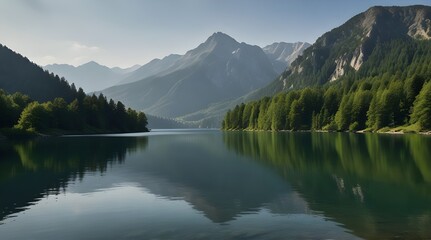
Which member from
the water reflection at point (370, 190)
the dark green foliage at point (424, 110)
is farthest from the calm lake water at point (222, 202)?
the dark green foliage at point (424, 110)

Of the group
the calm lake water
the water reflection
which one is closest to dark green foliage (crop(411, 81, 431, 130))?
the water reflection

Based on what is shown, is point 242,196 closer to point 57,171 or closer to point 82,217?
point 82,217

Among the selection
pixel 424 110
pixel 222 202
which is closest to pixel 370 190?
pixel 222 202

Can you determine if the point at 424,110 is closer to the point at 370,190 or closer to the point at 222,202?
the point at 370,190

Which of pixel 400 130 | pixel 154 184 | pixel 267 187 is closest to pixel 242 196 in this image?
pixel 267 187

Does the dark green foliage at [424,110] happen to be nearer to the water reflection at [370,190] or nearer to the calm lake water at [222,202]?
the water reflection at [370,190]

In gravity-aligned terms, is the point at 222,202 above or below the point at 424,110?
below

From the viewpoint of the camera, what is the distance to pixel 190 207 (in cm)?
3003

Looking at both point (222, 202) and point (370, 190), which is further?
point (370, 190)

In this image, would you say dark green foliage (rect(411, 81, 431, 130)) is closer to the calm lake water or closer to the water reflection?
the water reflection

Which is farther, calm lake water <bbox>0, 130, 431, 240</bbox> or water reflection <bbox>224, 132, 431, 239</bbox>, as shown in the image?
water reflection <bbox>224, 132, 431, 239</bbox>

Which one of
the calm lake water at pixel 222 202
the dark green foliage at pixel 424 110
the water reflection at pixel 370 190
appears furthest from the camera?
the dark green foliage at pixel 424 110

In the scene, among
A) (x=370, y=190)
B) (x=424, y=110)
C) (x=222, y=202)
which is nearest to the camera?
(x=222, y=202)

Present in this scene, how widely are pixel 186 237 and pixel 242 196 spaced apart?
512 inches
